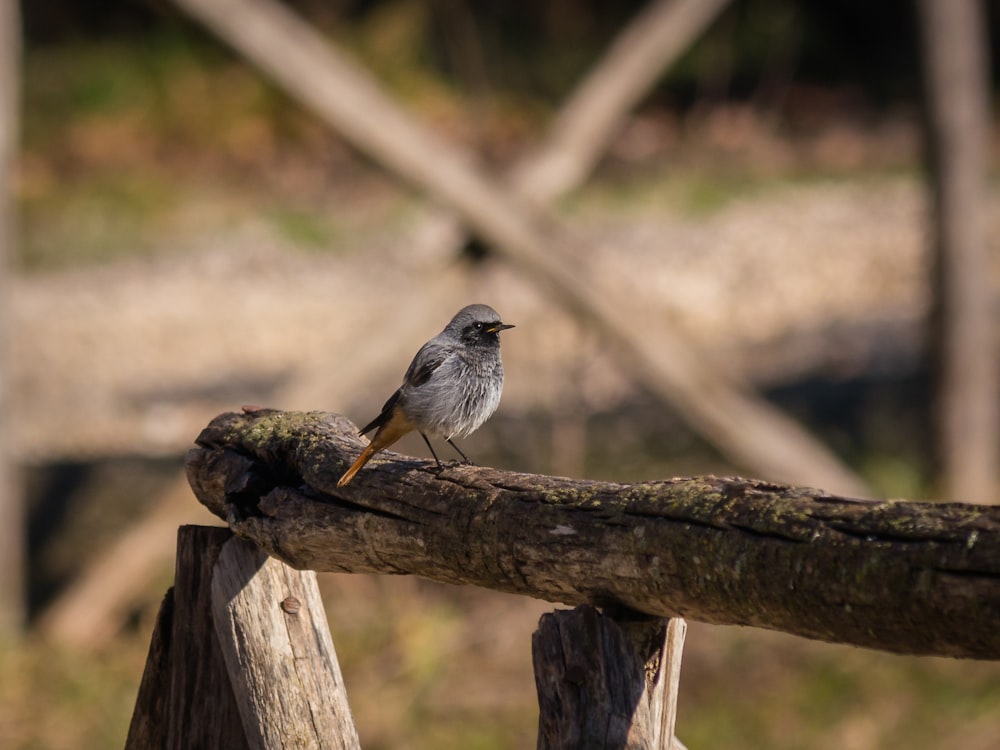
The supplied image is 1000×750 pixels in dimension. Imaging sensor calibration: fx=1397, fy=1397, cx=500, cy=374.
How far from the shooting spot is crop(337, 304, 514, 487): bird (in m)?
2.68

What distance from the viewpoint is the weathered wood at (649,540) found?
1.67 meters

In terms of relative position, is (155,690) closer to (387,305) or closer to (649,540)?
(649,540)

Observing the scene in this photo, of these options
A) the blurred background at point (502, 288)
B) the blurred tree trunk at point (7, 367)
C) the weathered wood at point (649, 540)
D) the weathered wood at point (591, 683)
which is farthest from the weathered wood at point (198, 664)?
the blurred tree trunk at point (7, 367)

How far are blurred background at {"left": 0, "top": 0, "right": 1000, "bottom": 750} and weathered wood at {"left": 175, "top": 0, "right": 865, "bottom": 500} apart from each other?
0.02 m

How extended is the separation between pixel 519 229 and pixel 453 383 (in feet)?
10.5

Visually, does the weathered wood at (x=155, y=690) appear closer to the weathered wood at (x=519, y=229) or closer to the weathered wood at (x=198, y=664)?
the weathered wood at (x=198, y=664)

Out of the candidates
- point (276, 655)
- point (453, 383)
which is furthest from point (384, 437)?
point (276, 655)

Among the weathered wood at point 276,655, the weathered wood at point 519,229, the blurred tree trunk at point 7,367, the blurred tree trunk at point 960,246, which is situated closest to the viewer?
the weathered wood at point 276,655

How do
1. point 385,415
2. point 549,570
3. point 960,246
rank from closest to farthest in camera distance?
point 549,570 < point 385,415 < point 960,246

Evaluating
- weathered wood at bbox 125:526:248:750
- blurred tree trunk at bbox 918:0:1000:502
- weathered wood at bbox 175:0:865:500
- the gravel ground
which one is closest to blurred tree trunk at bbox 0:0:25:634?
weathered wood at bbox 175:0:865:500

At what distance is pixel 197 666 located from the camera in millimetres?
2664

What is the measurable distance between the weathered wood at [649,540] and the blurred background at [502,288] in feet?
10.5

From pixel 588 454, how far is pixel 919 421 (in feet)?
6.51

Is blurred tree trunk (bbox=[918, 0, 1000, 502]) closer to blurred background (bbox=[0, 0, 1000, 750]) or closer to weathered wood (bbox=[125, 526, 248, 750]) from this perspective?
blurred background (bbox=[0, 0, 1000, 750])
